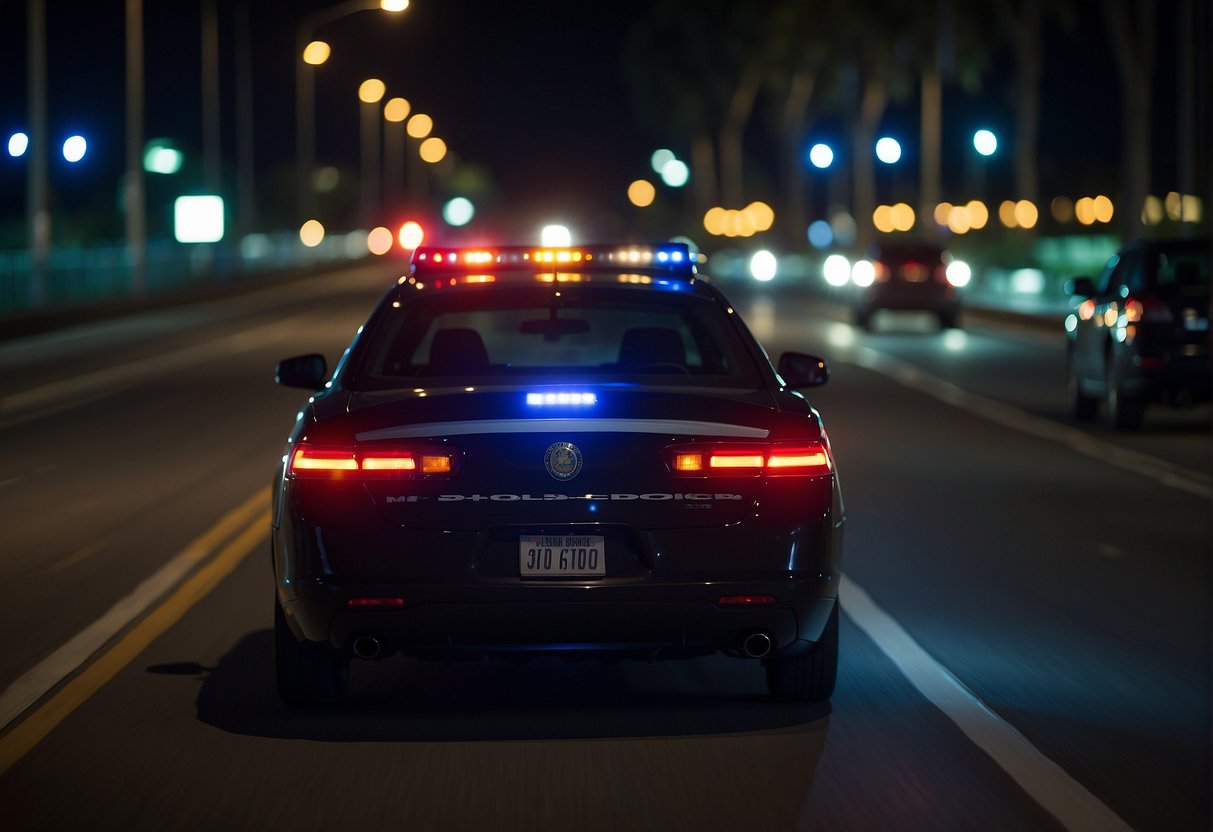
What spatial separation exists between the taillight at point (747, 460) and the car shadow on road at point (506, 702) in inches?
→ 36.1

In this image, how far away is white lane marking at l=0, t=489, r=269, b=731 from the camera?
8.47 m

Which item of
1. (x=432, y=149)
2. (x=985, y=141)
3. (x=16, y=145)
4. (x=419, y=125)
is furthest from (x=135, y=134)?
(x=432, y=149)

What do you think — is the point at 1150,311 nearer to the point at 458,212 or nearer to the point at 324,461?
the point at 324,461

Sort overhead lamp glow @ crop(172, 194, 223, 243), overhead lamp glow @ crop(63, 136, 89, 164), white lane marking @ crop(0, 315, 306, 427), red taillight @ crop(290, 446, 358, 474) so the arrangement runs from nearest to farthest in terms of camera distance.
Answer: red taillight @ crop(290, 446, 358, 474)
overhead lamp glow @ crop(63, 136, 89, 164)
white lane marking @ crop(0, 315, 306, 427)
overhead lamp glow @ crop(172, 194, 223, 243)

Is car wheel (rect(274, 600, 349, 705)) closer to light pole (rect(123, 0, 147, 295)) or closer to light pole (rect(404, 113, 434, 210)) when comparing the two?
light pole (rect(123, 0, 147, 295))

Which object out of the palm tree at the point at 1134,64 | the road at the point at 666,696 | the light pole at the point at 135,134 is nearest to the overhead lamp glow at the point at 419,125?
the palm tree at the point at 1134,64

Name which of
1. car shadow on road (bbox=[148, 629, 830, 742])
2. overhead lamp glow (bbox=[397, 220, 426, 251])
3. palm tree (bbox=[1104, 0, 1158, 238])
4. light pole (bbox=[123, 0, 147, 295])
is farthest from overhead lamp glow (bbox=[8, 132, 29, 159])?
overhead lamp glow (bbox=[397, 220, 426, 251])

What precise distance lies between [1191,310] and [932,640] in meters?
11.4

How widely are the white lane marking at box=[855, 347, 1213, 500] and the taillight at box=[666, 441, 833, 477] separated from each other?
8.59 meters

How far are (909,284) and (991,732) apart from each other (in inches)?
1402

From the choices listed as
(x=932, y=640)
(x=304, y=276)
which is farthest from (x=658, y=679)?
(x=304, y=276)

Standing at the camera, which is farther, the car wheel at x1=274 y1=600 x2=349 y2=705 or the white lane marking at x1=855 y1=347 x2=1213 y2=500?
the white lane marking at x1=855 y1=347 x2=1213 y2=500

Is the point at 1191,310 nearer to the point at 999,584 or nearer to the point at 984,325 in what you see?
the point at 999,584

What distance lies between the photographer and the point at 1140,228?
5728cm
